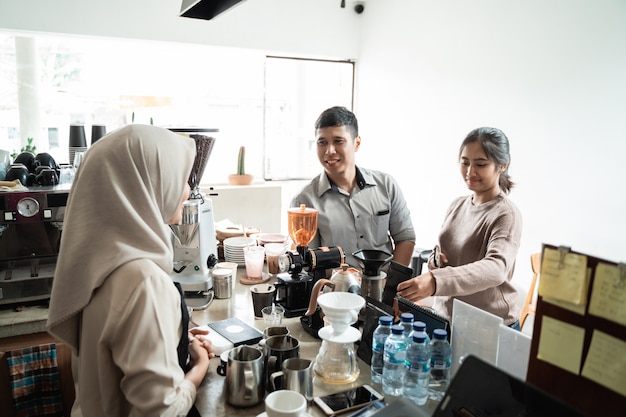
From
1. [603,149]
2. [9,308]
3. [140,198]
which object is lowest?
[9,308]

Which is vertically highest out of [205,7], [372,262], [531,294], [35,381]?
[205,7]

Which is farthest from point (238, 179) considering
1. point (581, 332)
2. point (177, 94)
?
point (581, 332)

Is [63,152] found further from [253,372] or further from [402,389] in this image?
[402,389]

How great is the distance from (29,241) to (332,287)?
61.5 inches

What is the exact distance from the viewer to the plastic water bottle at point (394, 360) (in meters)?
1.23

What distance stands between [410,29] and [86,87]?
3047 millimetres

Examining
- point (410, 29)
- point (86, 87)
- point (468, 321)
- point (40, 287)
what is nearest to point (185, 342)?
point (468, 321)

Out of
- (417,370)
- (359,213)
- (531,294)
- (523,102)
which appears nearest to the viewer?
(417,370)

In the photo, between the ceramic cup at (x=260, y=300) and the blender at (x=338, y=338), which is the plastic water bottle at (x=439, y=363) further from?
the ceramic cup at (x=260, y=300)

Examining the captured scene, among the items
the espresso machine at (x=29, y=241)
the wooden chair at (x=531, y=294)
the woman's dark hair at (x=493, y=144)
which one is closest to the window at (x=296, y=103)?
the wooden chair at (x=531, y=294)

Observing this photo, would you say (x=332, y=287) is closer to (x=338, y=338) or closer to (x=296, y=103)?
(x=338, y=338)

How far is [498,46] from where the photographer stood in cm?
336

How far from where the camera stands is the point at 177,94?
432 centimetres

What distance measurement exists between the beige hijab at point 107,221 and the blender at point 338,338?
50 centimetres
